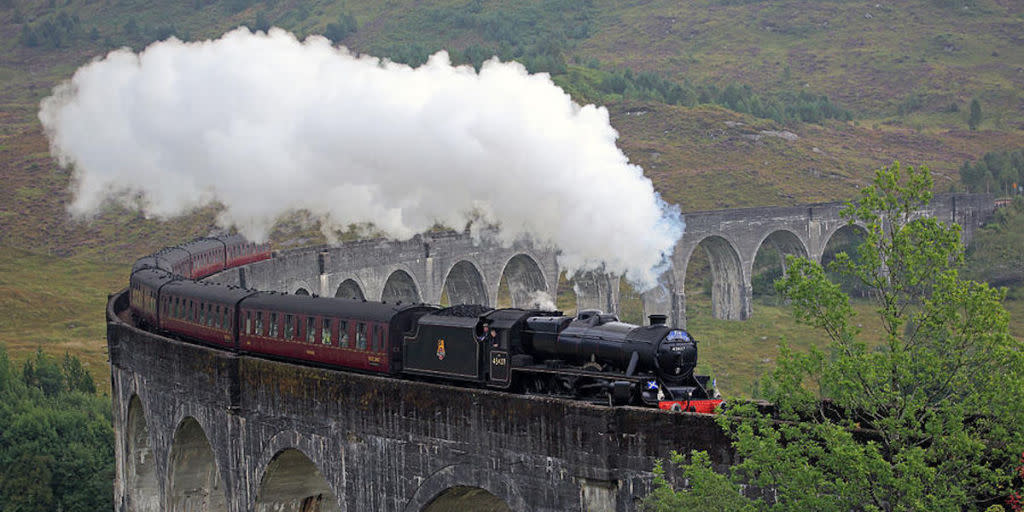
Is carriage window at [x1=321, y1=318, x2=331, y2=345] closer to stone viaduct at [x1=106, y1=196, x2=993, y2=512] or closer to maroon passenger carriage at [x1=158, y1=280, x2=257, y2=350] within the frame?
stone viaduct at [x1=106, y1=196, x2=993, y2=512]

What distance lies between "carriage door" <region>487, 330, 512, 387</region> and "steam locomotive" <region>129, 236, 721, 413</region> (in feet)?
0.07

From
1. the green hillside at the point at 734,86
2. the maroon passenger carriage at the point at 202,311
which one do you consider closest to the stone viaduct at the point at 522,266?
the maroon passenger carriage at the point at 202,311

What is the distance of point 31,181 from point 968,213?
91757 mm

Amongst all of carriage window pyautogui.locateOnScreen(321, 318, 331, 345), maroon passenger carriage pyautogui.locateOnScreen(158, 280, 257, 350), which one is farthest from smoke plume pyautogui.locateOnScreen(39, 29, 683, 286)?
carriage window pyautogui.locateOnScreen(321, 318, 331, 345)

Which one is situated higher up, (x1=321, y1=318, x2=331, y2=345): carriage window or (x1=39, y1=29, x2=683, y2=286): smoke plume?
(x1=39, y1=29, x2=683, y2=286): smoke plume

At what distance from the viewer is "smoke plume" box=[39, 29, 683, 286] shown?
173ft

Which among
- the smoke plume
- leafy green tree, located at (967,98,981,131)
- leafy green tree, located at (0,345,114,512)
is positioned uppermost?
leafy green tree, located at (967,98,981,131)

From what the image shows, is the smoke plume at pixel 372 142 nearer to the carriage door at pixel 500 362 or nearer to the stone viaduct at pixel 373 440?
the stone viaduct at pixel 373 440

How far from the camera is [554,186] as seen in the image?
5275 centimetres

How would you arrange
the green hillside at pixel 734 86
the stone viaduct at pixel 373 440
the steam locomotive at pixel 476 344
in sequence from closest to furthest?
the stone viaduct at pixel 373 440
the steam locomotive at pixel 476 344
the green hillside at pixel 734 86

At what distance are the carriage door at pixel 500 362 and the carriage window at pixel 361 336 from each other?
14.5 feet

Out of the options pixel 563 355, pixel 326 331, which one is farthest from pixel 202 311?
pixel 563 355

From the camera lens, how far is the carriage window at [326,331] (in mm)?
28062

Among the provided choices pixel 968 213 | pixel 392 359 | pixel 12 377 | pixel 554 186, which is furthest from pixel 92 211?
pixel 392 359
